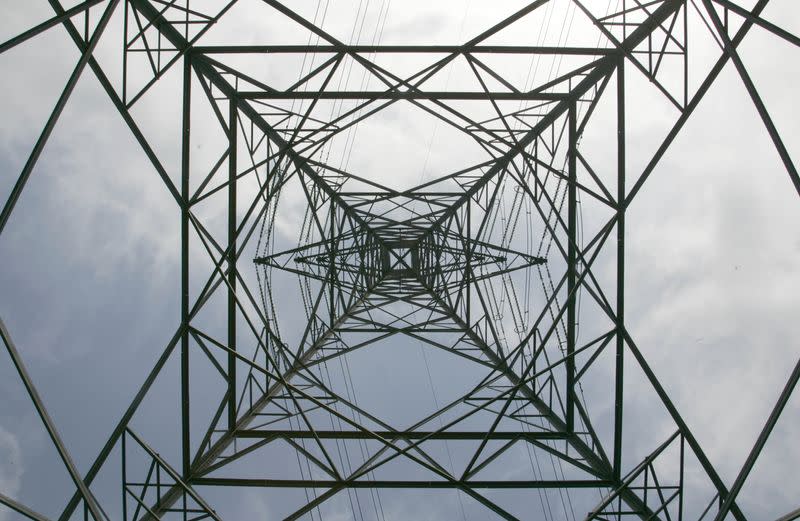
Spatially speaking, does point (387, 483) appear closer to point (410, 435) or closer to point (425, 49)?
point (410, 435)

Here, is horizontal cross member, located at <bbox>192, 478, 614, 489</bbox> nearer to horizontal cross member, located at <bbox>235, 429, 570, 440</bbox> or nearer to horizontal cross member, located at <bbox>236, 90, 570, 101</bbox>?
horizontal cross member, located at <bbox>235, 429, 570, 440</bbox>

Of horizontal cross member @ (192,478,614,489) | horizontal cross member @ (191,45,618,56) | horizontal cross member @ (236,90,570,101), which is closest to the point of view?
horizontal cross member @ (192,478,614,489)

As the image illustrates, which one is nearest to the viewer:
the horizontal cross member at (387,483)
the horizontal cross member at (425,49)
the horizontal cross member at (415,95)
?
the horizontal cross member at (387,483)

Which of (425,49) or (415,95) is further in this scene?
(415,95)

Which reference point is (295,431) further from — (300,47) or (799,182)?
(799,182)

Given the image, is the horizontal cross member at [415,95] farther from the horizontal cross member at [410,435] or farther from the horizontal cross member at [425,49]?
the horizontal cross member at [410,435]

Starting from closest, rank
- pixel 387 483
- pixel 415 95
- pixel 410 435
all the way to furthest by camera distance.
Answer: pixel 387 483, pixel 410 435, pixel 415 95

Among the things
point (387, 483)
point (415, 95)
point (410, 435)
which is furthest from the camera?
point (415, 95)

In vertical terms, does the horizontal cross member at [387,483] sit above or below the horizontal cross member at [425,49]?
below

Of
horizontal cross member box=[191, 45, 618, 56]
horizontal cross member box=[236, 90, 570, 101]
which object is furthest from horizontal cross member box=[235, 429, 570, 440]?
horizontal cross member box=[191, 45, 618, 56]

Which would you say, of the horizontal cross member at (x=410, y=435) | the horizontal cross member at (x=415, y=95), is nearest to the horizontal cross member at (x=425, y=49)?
the horizontal cross member at (x=415, y=95)

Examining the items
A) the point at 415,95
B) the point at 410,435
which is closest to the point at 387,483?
the point at 410,435
